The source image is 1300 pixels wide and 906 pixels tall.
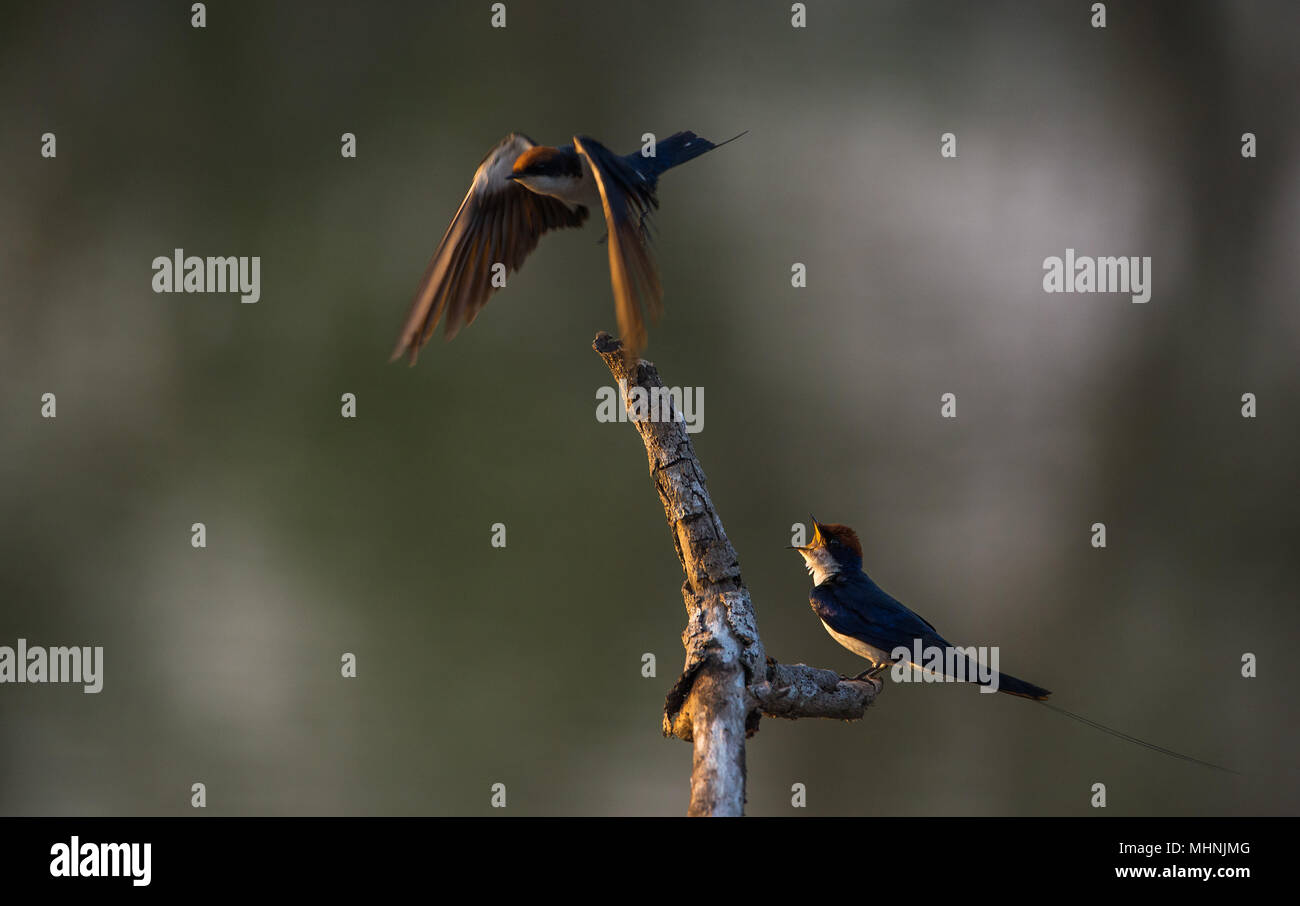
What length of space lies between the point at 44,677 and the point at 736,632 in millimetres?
3309

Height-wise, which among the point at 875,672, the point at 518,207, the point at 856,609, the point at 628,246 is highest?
the point at 518,207

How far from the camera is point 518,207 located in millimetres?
2383

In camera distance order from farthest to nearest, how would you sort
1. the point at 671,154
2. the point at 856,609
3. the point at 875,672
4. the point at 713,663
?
the point at 671,154, the point at 856,609, the point at 875,672, the point at 713,663

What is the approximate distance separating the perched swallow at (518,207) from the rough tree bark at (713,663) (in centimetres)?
27

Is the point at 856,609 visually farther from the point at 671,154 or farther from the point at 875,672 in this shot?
the point at 671,154

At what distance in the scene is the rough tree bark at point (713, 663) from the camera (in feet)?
4.51

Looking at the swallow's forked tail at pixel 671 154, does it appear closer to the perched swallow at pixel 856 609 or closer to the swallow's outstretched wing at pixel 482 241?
the swallow's outstretched wing at pixel 482 241

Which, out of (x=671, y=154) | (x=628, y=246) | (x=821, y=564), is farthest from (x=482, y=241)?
(x=821, y=564)

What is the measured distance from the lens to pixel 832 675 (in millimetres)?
1809

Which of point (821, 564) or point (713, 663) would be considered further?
point (821, 564)

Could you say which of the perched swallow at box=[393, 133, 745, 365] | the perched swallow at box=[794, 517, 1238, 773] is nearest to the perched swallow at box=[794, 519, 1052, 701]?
the perched swallow at box=[794, 517, 1238, 773]

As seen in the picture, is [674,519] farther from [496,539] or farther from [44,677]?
[44,677]

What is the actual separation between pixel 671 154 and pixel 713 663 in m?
1.36

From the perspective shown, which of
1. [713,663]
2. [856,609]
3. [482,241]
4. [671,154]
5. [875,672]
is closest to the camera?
[713,663]
